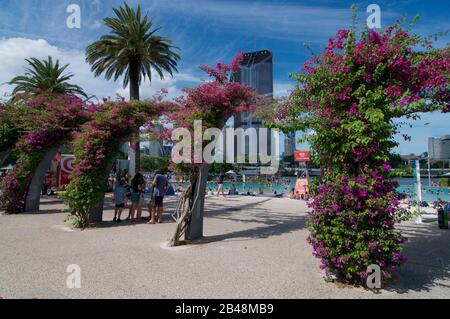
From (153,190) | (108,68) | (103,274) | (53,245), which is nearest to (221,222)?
(153,190)

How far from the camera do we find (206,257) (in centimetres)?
646

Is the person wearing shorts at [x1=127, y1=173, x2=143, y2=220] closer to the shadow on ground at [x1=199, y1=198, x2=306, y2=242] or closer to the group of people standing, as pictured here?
the group of people standing

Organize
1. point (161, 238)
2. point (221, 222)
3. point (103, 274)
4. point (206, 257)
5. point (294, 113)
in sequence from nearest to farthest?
A: 1. point (103, 274)
2. point (294, 113)
3. point (206, 257)
4. point (161, 238)
5. point (221, 222)

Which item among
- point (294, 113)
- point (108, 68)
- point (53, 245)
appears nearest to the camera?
point (294, 113)

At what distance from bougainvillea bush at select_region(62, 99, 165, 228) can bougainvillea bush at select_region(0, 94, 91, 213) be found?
230 centimetres

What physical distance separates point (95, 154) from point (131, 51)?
37.5ft

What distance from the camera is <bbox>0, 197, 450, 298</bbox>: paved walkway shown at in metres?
4.56

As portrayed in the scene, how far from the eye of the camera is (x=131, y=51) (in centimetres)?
1916

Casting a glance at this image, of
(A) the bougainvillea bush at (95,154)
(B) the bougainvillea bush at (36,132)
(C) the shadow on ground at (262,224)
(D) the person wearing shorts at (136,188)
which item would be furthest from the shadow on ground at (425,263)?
(B) the bougainvillea bush at (36,132)

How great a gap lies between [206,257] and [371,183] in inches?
143

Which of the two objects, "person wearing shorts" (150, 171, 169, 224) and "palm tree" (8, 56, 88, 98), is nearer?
"person wearing shorts" (150, 171, 169, 224)

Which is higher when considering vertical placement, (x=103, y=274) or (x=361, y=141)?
(x=361, y=141)

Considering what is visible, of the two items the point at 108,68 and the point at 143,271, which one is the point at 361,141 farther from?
the point at 108,68

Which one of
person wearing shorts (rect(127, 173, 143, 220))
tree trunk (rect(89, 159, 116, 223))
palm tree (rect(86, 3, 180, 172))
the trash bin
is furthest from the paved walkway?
palm tree (rect(86, 3, 180, 172))
